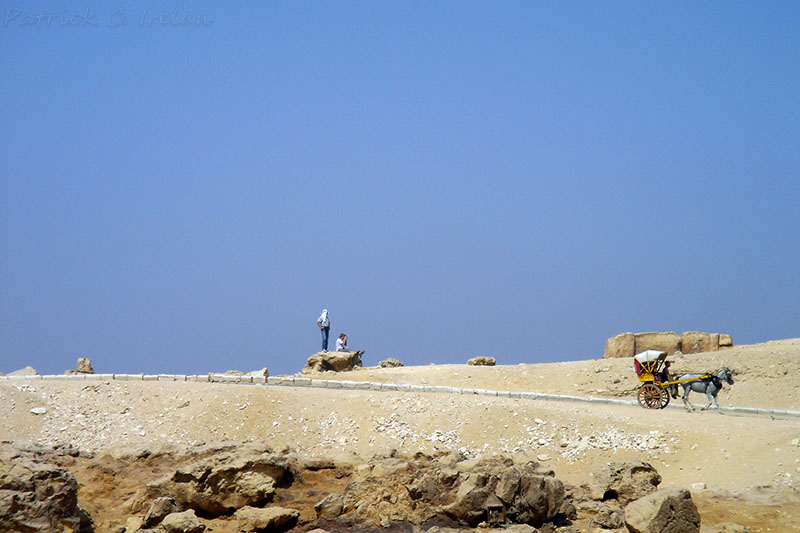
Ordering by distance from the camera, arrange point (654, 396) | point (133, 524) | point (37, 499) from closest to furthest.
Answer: point (37, 499) → point (133, 524) → point (654, 396)

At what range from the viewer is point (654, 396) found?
2002cm

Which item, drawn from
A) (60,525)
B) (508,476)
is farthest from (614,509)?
(60,525)

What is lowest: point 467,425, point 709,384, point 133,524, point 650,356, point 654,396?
point 133,524

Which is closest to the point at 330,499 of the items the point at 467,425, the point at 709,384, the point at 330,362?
the point at 467,425

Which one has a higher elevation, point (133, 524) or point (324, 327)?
point (324, 327)

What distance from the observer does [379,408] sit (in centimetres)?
1941

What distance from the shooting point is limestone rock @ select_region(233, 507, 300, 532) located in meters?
10.2

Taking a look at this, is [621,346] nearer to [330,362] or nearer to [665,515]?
[330,362]

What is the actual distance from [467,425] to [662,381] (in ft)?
17.8

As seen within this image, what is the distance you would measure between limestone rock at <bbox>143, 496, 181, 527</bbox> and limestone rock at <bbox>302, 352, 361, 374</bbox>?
60.4 feet

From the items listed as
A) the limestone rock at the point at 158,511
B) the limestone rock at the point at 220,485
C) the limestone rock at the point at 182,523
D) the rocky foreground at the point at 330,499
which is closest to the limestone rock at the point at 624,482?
the rocky foreground at the point at 330,499

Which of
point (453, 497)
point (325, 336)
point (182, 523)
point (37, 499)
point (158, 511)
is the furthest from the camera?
point (325, 336)

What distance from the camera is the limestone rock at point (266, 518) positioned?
33.6 feet

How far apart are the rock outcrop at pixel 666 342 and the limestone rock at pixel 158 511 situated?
20.1 metres
